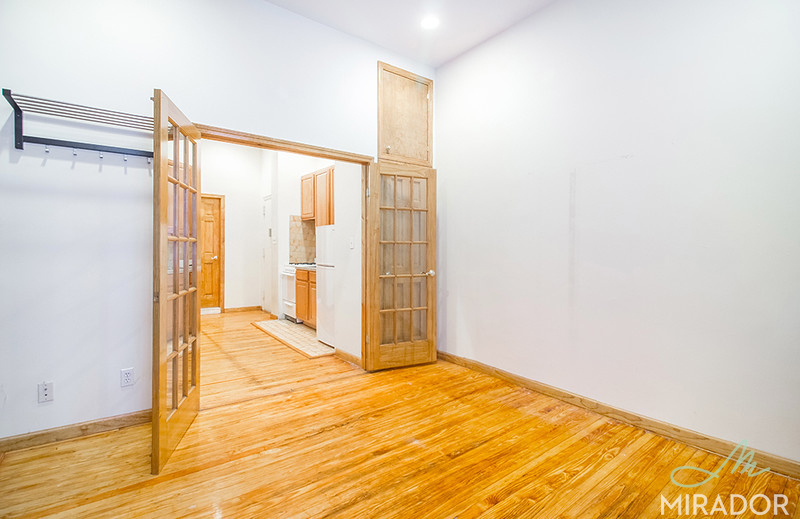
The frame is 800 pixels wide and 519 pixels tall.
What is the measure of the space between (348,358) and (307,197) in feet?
9.47

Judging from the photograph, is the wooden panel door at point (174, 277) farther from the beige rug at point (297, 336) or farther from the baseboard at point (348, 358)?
the beige rug at point (297, 336)

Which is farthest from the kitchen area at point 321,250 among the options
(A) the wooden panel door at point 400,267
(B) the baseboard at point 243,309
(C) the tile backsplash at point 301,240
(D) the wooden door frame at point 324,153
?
(B) the baseboard at point 243,309

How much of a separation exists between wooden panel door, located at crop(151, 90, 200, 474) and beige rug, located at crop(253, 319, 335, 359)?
1.66 metres

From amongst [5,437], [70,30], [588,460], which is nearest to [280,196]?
[70,30]

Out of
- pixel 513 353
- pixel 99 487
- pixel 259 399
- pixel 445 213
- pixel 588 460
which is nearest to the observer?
pixel 99 487

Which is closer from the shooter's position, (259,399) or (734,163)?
(734,163)

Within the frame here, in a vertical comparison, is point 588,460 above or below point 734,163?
below

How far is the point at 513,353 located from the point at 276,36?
10.7 feet

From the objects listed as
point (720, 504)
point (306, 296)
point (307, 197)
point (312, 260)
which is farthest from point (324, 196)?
point (720, 504)

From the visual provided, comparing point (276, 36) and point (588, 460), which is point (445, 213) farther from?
point (588, 460)

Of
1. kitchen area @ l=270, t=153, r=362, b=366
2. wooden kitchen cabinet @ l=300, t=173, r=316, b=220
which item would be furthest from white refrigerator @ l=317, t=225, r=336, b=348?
wooden kitchen cabinet @ l=300, t=173, r=316, b=220

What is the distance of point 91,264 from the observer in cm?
223

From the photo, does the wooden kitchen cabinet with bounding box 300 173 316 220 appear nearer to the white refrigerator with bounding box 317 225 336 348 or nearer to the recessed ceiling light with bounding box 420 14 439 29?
Answer: the white refrigerator with bounding box 317 225 336 348

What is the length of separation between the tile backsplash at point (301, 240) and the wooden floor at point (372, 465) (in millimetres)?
3397
